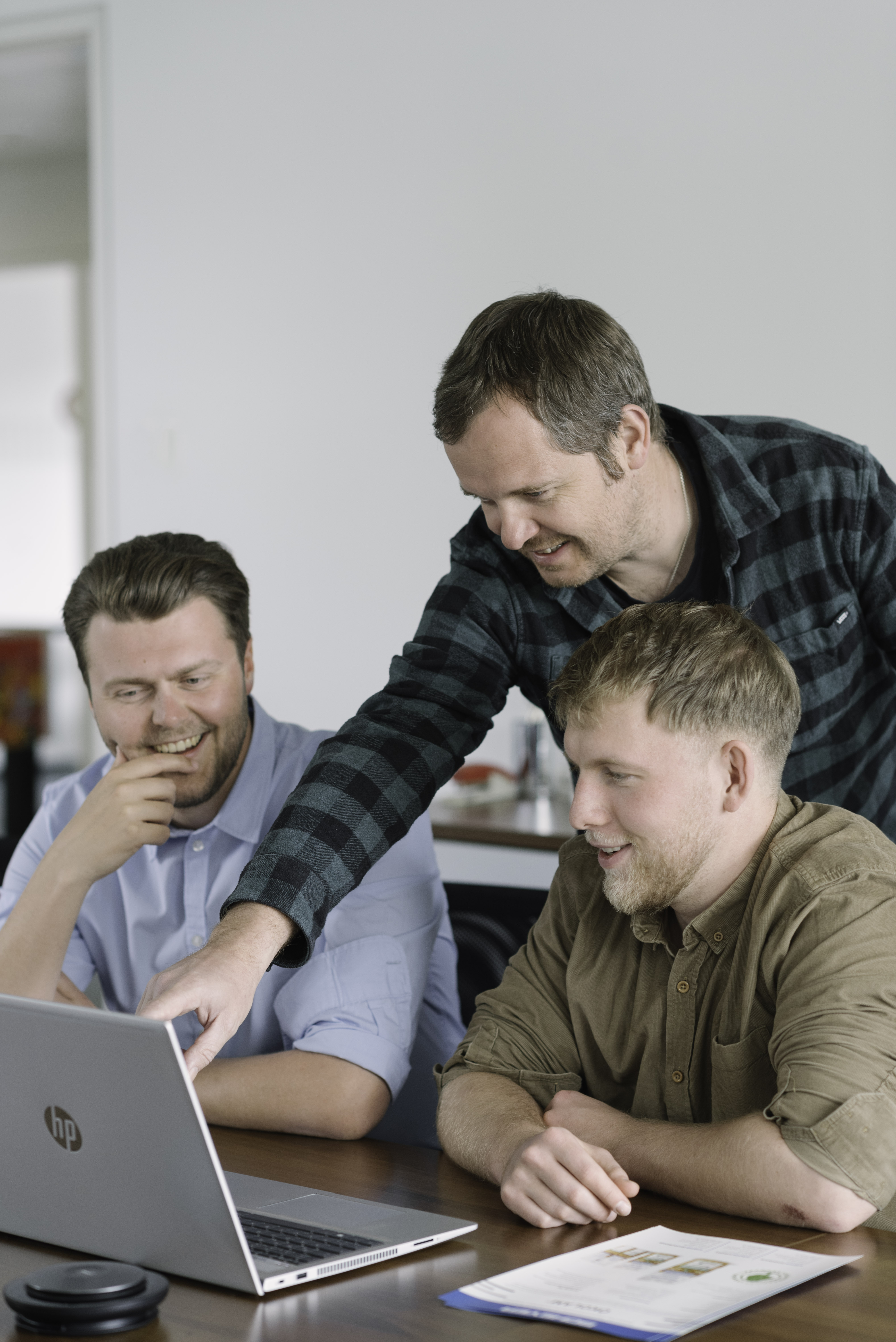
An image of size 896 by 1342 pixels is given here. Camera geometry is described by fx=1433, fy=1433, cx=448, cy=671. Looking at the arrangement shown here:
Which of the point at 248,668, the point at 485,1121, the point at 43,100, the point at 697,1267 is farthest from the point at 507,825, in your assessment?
the point at 43,100

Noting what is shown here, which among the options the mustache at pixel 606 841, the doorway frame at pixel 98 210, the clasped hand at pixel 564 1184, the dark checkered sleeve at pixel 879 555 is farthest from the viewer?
the doorway frame at pixel 98 210

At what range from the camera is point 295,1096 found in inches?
58.5

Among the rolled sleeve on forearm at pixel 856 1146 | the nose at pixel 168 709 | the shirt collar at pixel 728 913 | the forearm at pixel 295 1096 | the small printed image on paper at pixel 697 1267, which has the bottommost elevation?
the forearm at pixel 295 1096

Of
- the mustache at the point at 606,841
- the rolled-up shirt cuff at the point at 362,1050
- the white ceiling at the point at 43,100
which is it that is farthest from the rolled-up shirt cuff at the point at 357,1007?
the white ceiling at the point at 43,100

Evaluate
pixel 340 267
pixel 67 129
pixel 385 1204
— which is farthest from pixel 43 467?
pixel 385 1204

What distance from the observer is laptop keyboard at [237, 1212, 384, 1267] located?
1.04 metres

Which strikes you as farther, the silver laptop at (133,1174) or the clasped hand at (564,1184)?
the clasped hand at (564,1184)

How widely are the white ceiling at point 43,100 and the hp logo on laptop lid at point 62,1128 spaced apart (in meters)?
3.63

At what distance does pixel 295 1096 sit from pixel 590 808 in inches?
17.7

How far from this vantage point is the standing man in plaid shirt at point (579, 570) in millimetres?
1508

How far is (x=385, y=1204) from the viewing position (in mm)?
1186

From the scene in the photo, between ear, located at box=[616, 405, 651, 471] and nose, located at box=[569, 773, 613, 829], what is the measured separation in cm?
42

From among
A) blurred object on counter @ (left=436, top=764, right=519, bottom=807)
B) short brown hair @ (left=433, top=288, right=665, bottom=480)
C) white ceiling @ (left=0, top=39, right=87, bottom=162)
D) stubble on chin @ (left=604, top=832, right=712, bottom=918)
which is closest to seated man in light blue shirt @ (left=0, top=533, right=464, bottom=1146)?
stubble on chin @ (left=604, top=832, right=712, bottom=918)

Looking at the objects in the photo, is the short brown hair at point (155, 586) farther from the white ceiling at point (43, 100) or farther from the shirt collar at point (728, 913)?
the white ceiling at point (43, 100)
